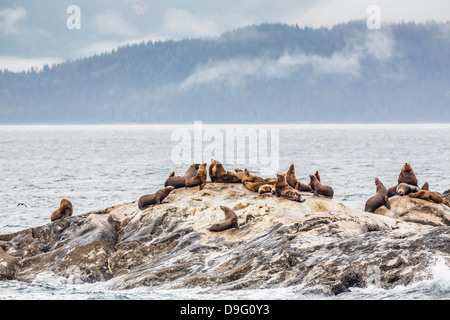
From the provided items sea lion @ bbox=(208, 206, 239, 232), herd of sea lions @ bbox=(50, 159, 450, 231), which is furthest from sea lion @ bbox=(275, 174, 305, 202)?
sea lion @ bbox=(208, 206, 239, 232)

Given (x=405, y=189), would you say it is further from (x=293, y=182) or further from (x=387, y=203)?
(x=293, y=182)

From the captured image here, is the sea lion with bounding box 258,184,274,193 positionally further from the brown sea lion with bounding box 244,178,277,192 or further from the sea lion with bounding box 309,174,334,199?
the sea lion with bounding box 309,174,334,199

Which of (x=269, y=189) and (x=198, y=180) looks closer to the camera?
(x=269, y=189)

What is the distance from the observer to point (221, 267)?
11273 millimetres

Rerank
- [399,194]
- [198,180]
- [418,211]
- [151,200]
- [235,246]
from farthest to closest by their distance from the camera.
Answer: [198,180], [399,194], [151,200], [418,211], [235,246]

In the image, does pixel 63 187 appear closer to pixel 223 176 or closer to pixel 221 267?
pixel 223 176

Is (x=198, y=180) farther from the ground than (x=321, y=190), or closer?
farther from the ground

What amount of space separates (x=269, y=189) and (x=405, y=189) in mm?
3632

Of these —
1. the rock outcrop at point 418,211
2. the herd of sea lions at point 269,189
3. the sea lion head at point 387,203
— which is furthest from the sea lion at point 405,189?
the sea lion head at point 387,203

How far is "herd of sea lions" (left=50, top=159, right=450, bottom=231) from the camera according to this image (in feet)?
46.1

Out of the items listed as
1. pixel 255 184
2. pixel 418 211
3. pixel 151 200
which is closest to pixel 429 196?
pixel 418 211

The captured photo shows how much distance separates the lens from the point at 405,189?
15781mm
